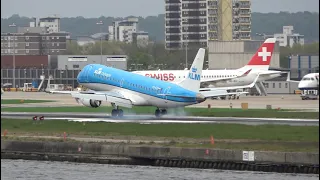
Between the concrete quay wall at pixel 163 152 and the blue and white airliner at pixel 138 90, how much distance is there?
23282 millimetres

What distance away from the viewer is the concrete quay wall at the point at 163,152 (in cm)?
6272

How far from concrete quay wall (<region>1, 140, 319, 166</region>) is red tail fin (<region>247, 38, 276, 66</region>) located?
86.8m

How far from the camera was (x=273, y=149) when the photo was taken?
65688 millimetres

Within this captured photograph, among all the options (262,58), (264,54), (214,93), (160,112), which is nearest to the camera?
(214,93)

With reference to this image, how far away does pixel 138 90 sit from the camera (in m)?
98.8

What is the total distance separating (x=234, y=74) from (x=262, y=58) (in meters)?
7.27

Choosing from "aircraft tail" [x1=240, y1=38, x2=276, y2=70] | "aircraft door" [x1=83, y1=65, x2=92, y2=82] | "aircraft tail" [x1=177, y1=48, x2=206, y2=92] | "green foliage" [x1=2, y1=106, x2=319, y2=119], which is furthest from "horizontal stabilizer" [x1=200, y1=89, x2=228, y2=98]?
"aircraft tail" [x1=240, y1=38, x2=276, y2=70]

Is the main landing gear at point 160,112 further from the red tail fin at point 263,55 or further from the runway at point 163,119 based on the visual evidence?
the red tail fin at point 263,55

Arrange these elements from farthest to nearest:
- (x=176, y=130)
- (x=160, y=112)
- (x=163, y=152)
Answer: (x=160, y=112)
(x=176, y=130)
(x=163, y=152)

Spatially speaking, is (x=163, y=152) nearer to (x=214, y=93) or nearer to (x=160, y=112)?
(x=214, y=93)

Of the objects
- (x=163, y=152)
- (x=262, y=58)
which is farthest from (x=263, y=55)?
(x=163, y=152)

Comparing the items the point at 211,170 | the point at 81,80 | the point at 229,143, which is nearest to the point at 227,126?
the point at 229,143

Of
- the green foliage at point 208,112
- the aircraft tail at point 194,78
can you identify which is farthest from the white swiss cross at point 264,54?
the aircraft tail at point 194,78

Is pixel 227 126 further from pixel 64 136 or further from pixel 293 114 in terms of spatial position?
pixel 293 114
